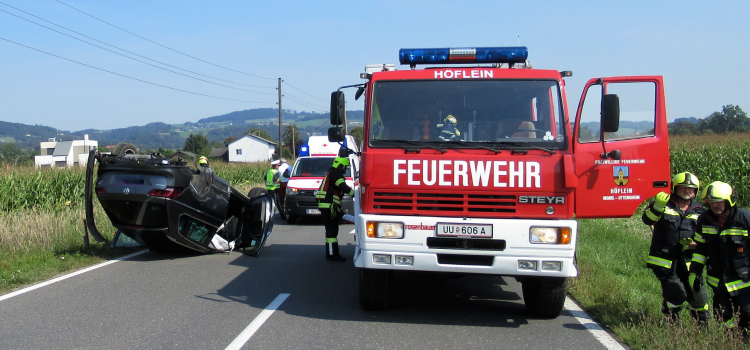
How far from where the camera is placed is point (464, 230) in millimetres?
5547

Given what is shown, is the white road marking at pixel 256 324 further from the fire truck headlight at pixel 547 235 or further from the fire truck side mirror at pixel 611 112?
the fire truck side mirror at pixel 611 112

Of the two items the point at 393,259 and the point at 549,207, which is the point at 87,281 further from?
the point at 549,207

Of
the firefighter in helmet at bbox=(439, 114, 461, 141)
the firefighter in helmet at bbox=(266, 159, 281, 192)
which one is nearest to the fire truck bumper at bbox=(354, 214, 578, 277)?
the firefighter in helmet at bbox=(439, 114, 461, 141)

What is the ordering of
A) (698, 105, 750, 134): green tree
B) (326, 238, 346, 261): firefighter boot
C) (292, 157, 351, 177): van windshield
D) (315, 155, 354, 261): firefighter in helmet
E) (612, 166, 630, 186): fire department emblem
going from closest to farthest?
1. (612, 166, 630, 186): fire department emblem
2. (315, 155, 354, 261): firefighter in helmet
3. (326, 238, 346, 261): firefighter boot
4. (292, 157, 351, 177): van windshield
5. (698, 105, 750, 134): green tree

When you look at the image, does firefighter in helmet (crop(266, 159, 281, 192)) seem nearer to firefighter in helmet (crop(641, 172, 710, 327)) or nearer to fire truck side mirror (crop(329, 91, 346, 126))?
fire truck side mirror (crop(329, 91, 346, 126))

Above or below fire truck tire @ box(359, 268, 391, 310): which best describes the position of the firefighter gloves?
above

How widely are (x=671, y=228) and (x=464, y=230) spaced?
181cm

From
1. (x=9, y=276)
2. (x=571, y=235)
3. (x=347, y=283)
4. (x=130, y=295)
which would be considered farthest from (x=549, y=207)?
(x=9, y=276)

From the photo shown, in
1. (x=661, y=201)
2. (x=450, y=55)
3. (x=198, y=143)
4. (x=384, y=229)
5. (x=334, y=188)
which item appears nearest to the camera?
(x=661, y=201)

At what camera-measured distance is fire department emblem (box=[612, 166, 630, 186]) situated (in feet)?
19.0

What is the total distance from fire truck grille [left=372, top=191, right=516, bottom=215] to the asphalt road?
1119 millimetres

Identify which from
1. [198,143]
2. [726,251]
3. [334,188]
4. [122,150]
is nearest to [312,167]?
[334,188]

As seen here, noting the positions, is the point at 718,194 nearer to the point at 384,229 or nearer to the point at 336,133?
the point at 384,229

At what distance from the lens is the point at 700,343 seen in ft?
15.8
